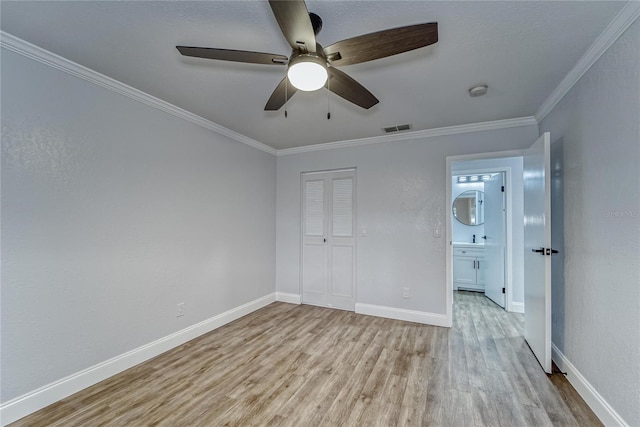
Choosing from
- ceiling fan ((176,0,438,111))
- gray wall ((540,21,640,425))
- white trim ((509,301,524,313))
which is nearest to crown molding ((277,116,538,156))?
gray wall ((540,21,640,425))

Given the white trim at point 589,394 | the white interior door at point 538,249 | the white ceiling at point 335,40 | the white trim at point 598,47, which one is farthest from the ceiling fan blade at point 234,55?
the white trim at point 589,394

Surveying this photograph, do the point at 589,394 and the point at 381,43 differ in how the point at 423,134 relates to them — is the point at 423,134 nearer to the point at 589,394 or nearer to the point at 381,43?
the point at 381,43

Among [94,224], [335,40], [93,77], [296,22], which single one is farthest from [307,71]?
[94,224]

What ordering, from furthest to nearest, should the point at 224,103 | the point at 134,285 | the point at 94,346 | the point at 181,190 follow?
the point at 181,190 → the point at 224,103 → the point at 134,285 → the point at 94,346

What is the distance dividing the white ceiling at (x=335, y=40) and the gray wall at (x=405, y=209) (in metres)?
0.57

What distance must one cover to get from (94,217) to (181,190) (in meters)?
0.84

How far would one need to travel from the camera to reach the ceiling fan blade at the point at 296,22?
1.13 m

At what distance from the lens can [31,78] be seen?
74.6 inches

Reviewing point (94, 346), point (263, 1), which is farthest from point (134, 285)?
point (263, 1)

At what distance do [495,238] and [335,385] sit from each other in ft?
12.0

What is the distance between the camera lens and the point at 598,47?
1.79 meters

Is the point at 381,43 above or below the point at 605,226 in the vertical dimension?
above

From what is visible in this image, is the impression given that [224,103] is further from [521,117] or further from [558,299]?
[558,299]

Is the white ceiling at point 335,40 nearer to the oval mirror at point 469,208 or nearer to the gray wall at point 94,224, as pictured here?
the gray wall at point 94,224
